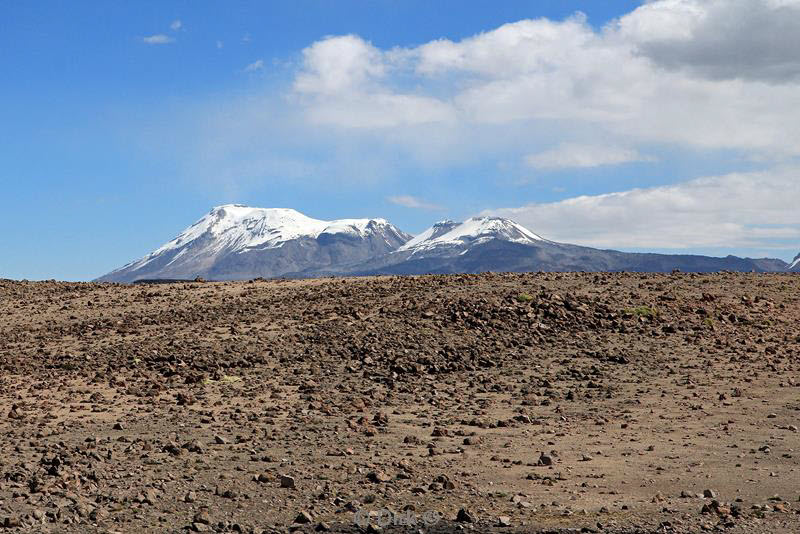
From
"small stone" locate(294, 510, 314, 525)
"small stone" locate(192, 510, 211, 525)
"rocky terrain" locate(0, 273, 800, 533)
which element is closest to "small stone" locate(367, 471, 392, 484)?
"rocky terrain" locate(0, 273, 800, 533)

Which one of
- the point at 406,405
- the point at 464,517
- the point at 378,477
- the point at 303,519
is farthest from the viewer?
the point at 406,405

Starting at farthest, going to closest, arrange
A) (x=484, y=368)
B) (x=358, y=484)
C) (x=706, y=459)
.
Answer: (x=484, y=368) → (x=706, y=459) → (x=358, y=484)

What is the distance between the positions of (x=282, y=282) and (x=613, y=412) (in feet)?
68.9

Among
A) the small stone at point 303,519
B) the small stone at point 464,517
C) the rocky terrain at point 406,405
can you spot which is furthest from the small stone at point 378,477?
the small stone at point 464,517

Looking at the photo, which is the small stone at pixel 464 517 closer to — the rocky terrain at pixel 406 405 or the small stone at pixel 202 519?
the rocky terrain at pixel 406 405

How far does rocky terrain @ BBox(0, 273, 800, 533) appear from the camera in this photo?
1396 cm

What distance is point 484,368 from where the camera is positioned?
88.8ft

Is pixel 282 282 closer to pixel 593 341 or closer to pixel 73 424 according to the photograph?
pixel 593 341

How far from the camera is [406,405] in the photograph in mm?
22875

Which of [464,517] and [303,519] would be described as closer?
[464,517]

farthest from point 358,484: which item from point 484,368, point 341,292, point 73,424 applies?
point 341,292

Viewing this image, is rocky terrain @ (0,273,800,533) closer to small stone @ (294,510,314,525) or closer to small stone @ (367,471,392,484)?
small stone @ (367,471,392,484)

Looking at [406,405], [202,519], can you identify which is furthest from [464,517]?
[406,405]

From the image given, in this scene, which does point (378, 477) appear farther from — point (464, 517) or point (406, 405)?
point (406, 405)
